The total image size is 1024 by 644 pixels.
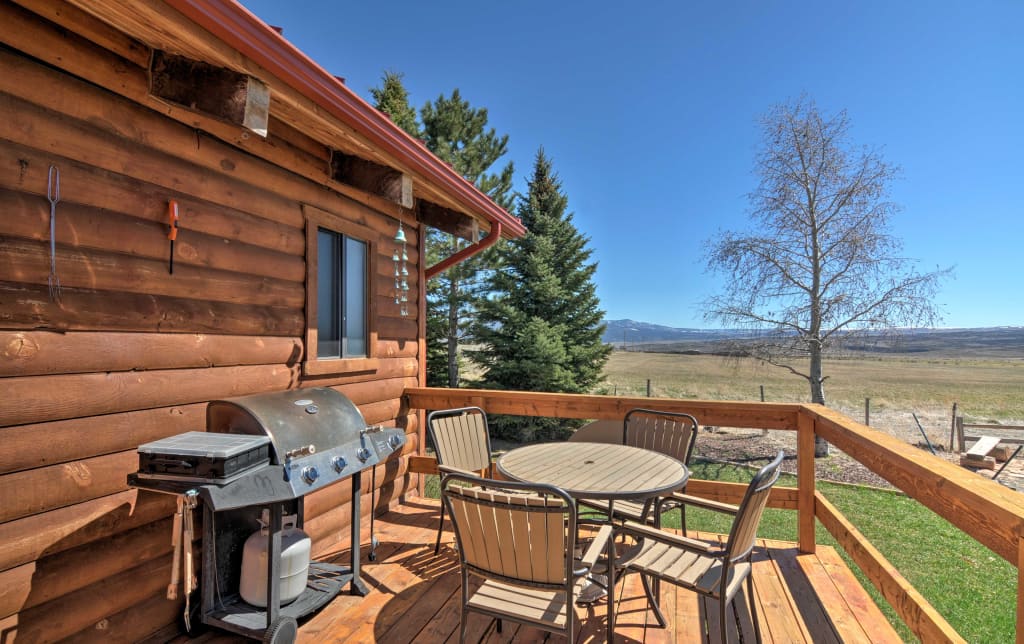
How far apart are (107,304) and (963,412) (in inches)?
887

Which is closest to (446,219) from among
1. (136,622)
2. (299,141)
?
(299,141)

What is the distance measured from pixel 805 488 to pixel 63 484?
12.2 ft

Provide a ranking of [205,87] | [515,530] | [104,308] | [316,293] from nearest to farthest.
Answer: [515,530] < [104,308] < [205,87] < [316,293]

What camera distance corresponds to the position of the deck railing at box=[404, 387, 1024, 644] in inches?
46.0

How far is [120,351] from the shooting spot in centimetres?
185

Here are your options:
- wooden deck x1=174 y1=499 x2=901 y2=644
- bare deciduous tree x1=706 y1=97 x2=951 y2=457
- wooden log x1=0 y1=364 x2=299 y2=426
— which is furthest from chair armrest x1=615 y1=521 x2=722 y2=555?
bare deciduous tree x1=706 y1=97 x2=951 y2=457

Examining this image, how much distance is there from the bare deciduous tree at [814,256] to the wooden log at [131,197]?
1049 cm

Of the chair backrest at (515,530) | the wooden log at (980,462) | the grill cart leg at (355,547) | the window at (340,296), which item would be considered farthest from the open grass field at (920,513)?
the window at (340,296)

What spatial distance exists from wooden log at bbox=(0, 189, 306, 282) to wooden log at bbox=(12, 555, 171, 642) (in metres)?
1.25

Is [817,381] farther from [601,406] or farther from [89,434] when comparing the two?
[89,434]

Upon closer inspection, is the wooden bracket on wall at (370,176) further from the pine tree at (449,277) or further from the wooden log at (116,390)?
the pine tree at (449,277)

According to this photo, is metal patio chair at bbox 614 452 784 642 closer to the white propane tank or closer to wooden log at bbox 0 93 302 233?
the white propane tank

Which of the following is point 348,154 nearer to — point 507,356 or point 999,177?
point 507,356

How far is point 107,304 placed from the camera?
5.95ft
